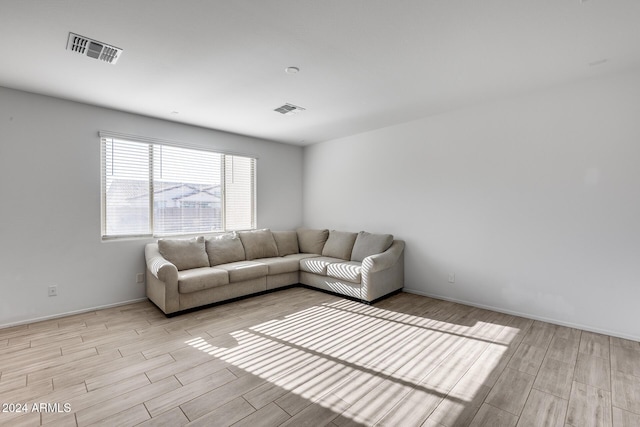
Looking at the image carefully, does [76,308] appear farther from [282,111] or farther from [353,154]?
[353,154]

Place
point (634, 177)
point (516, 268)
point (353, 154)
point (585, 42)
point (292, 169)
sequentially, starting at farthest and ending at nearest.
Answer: point (292, 169) < point (353, 154) < point (516, 268) < point (634, 177) < point (585, 42)

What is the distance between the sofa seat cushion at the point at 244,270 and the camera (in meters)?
4.14

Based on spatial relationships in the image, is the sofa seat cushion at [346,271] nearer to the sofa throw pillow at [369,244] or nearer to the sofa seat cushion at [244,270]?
the sofa throw pillow at [369,244]

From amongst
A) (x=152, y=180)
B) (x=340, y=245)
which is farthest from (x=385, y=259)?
(x=152, y=180)

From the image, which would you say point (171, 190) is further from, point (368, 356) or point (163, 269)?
point (368, 356)

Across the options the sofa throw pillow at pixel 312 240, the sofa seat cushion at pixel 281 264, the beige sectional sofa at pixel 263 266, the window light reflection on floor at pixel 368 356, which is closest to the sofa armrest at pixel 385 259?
the beige sectional sofa at pixel 263 266

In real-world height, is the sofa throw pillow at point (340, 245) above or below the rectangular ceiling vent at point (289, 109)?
below

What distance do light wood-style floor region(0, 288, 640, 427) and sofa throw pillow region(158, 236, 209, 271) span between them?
2.44 feet

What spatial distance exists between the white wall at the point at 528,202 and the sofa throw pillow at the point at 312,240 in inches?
43.2

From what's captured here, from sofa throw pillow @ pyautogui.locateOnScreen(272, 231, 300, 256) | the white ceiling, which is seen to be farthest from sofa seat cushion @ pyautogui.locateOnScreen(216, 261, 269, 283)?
the white ceiling

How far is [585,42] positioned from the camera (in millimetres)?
2416

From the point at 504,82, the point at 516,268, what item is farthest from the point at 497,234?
the point at 504,82

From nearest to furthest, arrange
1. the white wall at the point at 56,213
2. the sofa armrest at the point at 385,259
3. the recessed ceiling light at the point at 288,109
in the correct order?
Answer: the white wall at the point at 56,213, the recessed ceiling light at the point at 288,109, the sofa armrest at the point at 385,259

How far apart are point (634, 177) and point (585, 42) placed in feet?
4.87
